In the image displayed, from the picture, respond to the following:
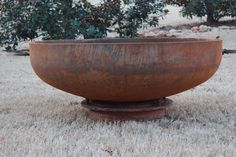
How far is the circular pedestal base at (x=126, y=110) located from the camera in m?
2.86

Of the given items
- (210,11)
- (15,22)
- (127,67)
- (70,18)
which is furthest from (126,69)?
(210,11)

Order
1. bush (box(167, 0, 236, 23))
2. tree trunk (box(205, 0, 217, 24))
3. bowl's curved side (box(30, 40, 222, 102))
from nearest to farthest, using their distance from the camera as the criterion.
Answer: bowl's curved side (box(30, 40, 222, 102)) → bush (box(167, 0, 236, 23)) → tree trunk (box(205, 0, 217, 24))

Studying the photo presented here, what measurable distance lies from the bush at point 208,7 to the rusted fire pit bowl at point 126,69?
7.27 m

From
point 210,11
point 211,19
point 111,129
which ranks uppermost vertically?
point 210,11

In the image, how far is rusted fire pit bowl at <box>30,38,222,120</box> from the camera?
2.62m

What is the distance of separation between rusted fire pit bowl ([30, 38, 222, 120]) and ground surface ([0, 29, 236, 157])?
0.14 meters

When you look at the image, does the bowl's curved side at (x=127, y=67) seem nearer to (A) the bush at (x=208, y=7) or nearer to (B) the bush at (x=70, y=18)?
(B) the bush at (x=70, y=18)

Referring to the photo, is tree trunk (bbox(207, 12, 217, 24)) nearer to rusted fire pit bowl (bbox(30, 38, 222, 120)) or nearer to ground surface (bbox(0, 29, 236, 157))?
ground surface (bbox(0, 29, 236, 157))

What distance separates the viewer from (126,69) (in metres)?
2.61

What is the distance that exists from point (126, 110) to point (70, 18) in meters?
4.66

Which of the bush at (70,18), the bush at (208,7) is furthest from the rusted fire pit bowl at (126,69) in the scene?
the bush at (208,7)

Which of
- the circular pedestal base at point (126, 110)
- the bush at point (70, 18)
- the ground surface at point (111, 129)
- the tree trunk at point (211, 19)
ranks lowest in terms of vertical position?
the ground surface at point (111, 129)

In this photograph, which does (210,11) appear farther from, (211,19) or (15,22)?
(15,22)

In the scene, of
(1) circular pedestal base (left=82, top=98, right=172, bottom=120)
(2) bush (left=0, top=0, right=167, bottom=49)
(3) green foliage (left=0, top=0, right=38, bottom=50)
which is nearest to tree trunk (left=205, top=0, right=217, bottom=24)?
(2) bush (left=0, top=0, right=167, bottom=49)
